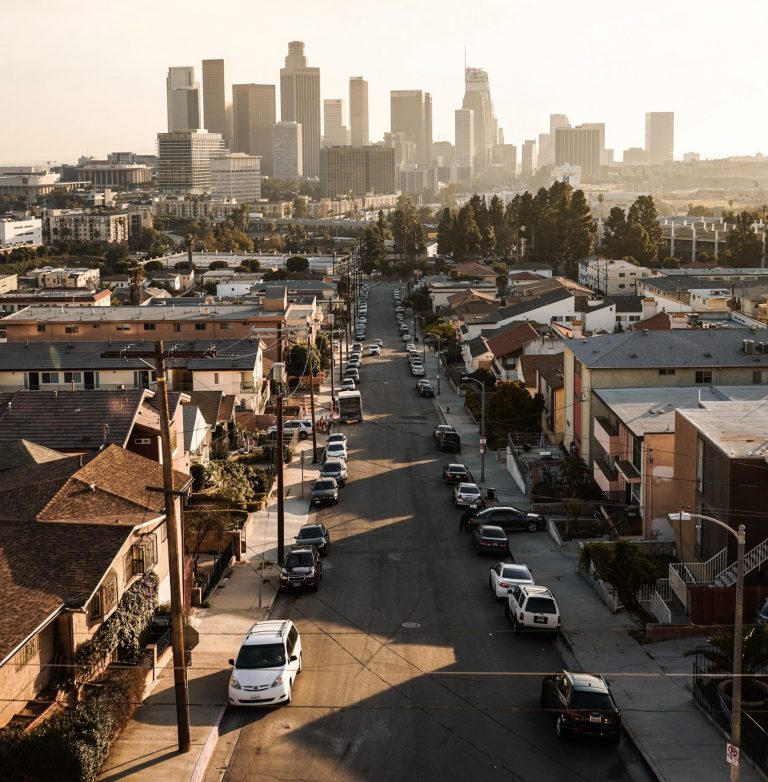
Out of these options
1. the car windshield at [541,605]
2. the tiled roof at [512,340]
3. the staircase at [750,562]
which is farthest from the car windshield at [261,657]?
the tiled roof at [512,340]

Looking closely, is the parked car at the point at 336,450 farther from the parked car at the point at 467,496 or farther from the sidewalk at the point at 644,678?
the sidewalk at the point at 644,678

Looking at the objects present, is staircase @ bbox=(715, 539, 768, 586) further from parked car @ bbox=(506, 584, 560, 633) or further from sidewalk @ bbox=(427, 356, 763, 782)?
parked car @ bbox=(506, 584, 560, 633)

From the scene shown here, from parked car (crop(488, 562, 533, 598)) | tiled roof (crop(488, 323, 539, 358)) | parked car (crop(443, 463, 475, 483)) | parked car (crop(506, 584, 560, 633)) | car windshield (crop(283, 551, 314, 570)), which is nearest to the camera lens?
parked car (crop(506, 584, 560, 633))

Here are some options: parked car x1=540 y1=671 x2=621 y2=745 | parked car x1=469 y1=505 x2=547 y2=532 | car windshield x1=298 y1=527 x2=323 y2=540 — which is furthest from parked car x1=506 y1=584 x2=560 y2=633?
parked car x1=469 y1=505 x2=547 y2=532

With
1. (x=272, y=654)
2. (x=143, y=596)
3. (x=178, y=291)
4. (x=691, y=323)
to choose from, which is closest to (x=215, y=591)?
(x=143, y=596)

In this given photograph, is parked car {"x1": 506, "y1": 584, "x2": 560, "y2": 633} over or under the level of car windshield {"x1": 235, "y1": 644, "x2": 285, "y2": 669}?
under

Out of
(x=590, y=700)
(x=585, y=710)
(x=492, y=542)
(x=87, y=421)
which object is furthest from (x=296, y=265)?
(x=585, y=710)

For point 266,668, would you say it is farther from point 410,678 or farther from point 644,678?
point 644,678
